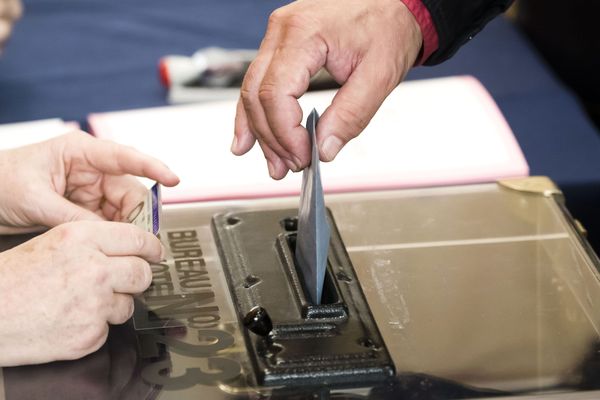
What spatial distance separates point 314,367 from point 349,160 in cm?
62

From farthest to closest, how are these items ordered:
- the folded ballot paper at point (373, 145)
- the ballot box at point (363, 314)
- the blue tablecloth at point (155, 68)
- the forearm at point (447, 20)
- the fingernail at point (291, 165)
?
the blue tablecloth at point (155, 68) < the folded ballot paper at point (373, 145) < the forearm at point (447, 20) < the fingernail at point (291, 165) < the ballot box at point (363, 314)

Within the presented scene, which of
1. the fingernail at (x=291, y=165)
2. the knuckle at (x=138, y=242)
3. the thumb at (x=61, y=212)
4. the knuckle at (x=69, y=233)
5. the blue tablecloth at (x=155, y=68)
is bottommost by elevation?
the blue tablecloth at (x=155, y=68)

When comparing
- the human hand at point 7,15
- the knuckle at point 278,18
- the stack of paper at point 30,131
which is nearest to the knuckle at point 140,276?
the knuckle at point 278,18

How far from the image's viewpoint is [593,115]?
88.9 inches

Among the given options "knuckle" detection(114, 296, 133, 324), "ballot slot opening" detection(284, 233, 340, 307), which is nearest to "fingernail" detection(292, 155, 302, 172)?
"ballot slot opening" detection(284, 233, 340, 307)

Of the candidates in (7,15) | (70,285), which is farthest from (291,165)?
(7,15)

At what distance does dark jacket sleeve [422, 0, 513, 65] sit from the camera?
3.84 ft

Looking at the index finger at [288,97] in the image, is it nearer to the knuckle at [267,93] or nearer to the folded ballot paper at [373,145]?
the knuckle at [267,93]

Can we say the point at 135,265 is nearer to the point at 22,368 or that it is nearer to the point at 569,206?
the point at 22,368

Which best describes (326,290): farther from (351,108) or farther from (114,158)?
(114,158)

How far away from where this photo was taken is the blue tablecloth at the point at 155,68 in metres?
1.55

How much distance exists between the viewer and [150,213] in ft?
3.56

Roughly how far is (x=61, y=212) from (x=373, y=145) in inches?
21.3

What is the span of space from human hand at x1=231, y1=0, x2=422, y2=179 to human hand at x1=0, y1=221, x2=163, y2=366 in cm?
17
